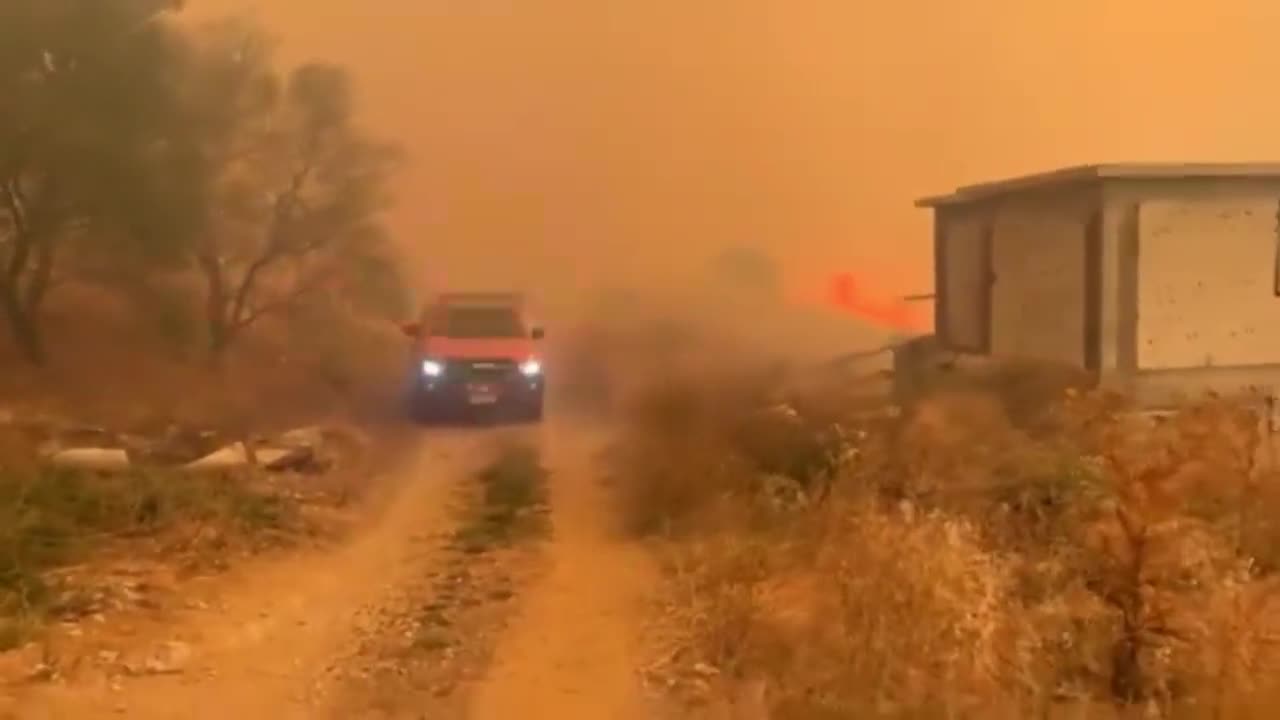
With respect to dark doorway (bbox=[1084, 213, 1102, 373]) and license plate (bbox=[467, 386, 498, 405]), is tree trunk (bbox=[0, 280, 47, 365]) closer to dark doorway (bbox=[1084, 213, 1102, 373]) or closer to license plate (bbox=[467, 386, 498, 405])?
license plate (bbox=[467, 386, 498, 405])

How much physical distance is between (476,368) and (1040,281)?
8596 mm

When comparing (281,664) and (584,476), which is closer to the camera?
(281,664)

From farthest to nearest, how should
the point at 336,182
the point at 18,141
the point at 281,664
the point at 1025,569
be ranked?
the point at 336,182
the point at 18,141
the point at 1025,569
the point at 281,664

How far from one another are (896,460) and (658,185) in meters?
22.7

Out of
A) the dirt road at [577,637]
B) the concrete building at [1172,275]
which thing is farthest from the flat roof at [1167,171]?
the dirt road at [577,637]

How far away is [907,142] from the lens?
116ft

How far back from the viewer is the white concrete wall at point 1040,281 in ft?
55.2

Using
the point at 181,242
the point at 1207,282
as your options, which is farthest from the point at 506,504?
the point at 181,242

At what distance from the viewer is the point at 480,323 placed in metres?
22.5

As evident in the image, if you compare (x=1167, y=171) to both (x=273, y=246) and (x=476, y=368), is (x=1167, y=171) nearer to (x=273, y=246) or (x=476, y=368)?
(x=476, y=368)

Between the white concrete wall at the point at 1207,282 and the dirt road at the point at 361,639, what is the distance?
7233mm

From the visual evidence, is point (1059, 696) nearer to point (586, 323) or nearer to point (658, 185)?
point (586, 323)

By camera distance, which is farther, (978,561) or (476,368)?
(476,368)

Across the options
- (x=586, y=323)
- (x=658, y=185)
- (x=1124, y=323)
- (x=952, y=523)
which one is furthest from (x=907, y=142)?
(x=952, y=523)
